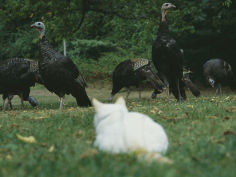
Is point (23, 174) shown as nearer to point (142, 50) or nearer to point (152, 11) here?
point (152, 11)

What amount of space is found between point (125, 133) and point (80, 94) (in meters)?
6.40

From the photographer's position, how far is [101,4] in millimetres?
14273

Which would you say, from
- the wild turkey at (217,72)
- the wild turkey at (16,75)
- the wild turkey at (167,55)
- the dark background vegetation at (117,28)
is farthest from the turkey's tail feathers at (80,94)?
the wild turkey at (217,72)

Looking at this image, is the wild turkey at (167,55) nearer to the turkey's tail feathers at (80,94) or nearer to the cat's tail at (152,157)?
the turkey's tail feathers at (80,94)

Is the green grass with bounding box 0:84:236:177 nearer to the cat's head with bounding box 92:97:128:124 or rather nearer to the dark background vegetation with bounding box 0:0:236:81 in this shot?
the cat's head with bounding box 92:97:128:124

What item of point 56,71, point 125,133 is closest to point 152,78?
point 56,71

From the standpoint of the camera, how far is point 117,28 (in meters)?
17.4

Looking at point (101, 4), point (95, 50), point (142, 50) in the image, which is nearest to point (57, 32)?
point (101, 4)

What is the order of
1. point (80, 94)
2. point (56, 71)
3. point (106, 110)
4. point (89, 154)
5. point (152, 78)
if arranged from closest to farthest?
point (89, 154) → point (106, 110) → point (56, 71) → point (80, 94) → point (152, 78)

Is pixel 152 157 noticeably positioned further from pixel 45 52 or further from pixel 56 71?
pixel 45 52

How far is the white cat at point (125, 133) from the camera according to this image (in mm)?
3109

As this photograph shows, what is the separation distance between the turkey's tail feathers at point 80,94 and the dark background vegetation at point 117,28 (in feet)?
15.7

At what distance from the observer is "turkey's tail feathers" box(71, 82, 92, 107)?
9.21 m

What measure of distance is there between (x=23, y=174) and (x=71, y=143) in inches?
51.1
